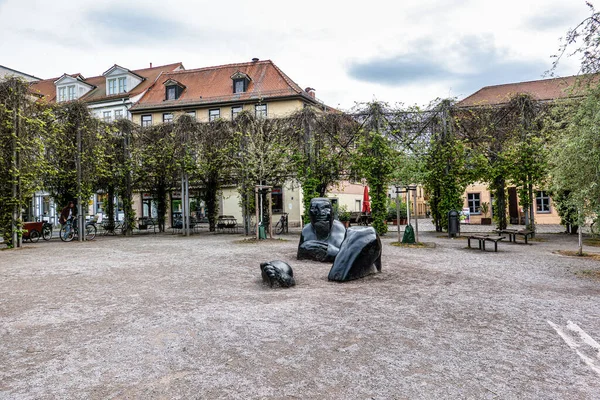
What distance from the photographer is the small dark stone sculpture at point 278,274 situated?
6637mm

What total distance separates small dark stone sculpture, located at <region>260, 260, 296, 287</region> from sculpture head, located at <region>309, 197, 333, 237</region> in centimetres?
264

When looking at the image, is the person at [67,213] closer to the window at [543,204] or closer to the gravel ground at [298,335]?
the gravel ground at [298,335]

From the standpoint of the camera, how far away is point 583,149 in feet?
23.1

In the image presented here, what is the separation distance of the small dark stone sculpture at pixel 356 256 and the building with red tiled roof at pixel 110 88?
103 ft

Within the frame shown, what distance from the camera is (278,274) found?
6.66m

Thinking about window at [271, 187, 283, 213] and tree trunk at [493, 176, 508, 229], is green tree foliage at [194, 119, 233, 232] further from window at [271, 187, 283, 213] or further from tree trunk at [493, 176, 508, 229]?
tree trunk at [493, 176, 508, 229]

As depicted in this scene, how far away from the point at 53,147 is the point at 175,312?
14234 millimetres

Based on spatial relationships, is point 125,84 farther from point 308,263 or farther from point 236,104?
point 308,263

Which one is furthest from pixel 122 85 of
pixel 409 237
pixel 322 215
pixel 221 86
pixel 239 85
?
pixel 322 215

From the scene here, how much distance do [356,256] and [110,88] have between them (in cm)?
3618

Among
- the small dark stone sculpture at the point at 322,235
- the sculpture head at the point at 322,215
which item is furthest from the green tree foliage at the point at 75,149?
the sculpture head at the point at 322,215

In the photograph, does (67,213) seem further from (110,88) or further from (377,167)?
(110,88)

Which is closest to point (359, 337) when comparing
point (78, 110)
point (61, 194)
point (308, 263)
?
point (308, 263)

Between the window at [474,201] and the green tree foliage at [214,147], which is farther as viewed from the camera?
the window at [474,201]
